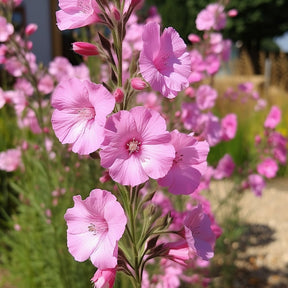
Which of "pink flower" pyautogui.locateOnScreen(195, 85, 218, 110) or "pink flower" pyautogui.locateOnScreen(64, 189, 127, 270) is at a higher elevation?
"pink flower" pyautogui.locateOnScreen(64, 189, 127, 270)

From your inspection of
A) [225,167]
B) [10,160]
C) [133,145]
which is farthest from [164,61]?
[225,167]

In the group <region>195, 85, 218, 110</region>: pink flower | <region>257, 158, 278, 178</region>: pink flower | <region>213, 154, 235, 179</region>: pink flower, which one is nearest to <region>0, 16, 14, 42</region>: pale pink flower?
<region>195, 85, 218, 110</region>: pink flower

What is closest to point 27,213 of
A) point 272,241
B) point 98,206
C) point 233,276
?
point 233,276

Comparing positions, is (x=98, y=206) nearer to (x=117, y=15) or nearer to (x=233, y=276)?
(x=117, y=15)

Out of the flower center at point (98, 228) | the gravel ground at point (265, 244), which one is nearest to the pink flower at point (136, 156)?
the flower center at point (98, 228)

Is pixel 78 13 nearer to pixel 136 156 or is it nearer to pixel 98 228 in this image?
pixel 136 156

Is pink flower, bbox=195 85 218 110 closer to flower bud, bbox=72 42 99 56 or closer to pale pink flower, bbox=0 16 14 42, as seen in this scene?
pale pink flower, bbox=0 16 14 42
